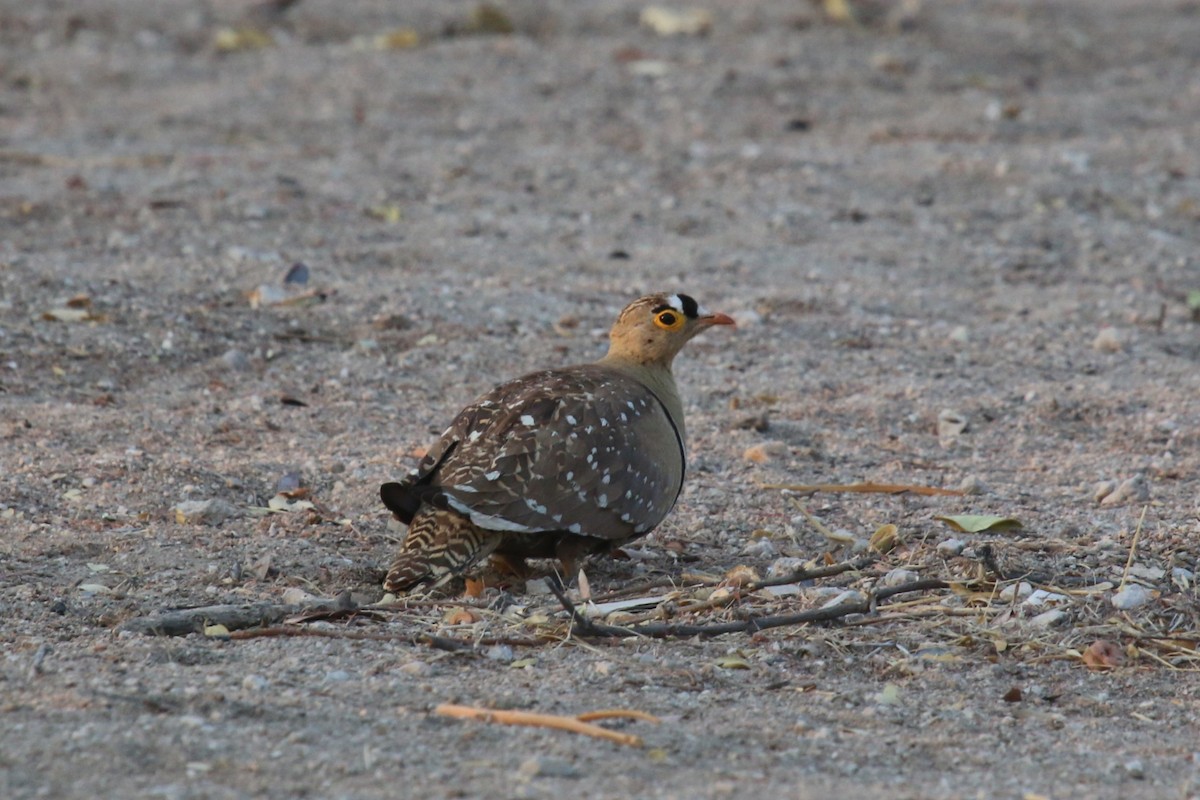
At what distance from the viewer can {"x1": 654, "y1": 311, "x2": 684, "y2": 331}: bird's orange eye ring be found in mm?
6336

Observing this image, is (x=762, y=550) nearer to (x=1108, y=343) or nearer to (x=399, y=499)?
(x=399, y=499)

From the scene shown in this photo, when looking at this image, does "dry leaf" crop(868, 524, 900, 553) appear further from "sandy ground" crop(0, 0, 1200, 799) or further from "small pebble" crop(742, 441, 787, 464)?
"small pebble" crop(742, 441, 787, 464)

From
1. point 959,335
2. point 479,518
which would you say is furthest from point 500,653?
point 959,335

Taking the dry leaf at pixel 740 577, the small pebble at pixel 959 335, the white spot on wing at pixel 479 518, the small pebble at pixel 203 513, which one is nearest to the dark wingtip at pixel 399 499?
the white spot on wing at pixel 479 518

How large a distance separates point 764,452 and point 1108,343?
8.19 ft

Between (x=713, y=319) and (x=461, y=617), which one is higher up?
(x=713, y=319)

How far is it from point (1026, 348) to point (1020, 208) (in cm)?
241

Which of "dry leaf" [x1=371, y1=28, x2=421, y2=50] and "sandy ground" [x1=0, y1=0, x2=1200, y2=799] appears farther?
"dry leaf" [x1=371, y1=28, x2=421, y2=50]

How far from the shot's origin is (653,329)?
20.8ft

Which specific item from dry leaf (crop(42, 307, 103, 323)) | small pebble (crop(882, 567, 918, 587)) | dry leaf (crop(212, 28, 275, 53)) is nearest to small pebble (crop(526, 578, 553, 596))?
small pebble (crop(882, 567, 918, 587))

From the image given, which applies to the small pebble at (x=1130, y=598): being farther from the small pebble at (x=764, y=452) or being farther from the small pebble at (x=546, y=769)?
the small pebble at (x=546, y=769)

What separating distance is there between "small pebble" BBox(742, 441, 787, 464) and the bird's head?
67cm

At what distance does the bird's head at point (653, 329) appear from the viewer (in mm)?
6344

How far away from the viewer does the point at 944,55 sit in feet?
47.5
